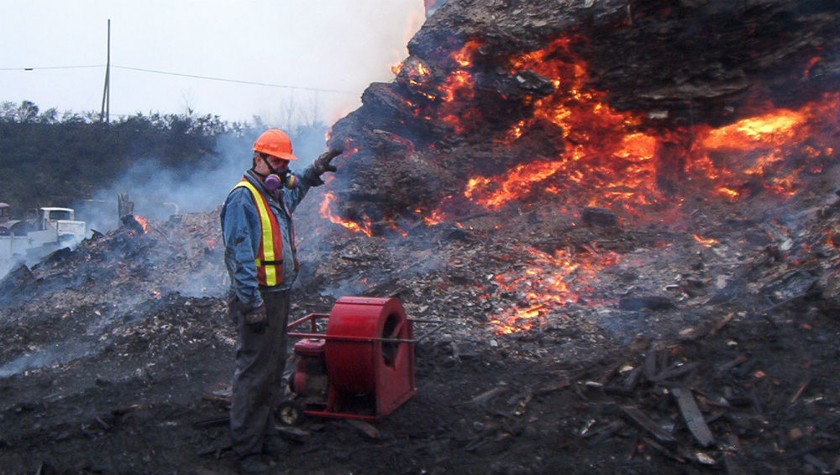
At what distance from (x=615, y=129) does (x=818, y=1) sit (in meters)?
3.24

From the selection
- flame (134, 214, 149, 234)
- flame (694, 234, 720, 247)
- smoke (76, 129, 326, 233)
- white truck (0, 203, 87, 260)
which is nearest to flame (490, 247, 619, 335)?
flame (694, 234, 720, 247)

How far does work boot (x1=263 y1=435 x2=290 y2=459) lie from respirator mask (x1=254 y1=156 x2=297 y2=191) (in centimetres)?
178

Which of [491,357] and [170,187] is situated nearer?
[491,357]

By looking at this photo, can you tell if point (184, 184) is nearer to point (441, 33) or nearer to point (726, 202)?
point (441, 33)

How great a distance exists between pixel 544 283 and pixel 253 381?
4.63m

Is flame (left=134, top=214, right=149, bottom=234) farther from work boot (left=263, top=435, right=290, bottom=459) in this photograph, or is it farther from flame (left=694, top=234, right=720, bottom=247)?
flame (left=694, top=234, right=720, bottom=247)

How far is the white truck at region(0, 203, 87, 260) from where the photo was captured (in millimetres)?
15492

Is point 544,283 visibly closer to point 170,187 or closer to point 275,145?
point 275,145

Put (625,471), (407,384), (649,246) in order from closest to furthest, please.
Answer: (625,471) < (407,384) < (649,246)

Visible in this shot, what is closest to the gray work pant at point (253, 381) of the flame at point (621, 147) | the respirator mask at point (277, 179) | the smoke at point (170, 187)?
the respirator mask at point (277, 179)

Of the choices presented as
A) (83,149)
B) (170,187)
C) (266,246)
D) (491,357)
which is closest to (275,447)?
(266,246)

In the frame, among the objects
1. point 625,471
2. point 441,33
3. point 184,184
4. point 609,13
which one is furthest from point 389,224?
point 184,184

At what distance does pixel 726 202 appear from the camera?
30.8 ft

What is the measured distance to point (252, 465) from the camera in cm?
435
